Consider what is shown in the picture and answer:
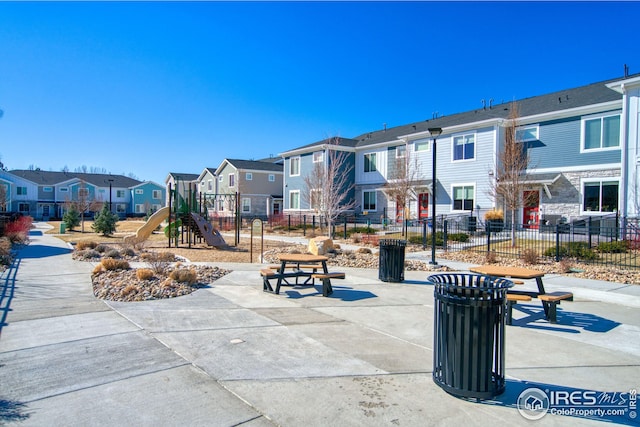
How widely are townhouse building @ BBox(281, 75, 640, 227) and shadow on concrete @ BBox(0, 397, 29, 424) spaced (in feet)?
61.9

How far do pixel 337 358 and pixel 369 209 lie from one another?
29820mm

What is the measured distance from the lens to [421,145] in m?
30.2

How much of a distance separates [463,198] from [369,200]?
895 centimetres

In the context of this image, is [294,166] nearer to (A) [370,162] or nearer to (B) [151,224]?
(A) [370,162]

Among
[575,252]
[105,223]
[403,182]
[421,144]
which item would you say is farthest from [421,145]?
[105,223]

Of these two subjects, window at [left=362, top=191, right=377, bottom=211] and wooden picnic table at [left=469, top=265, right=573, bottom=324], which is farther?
window at [left=362, top=191, right=377, bottom=211]

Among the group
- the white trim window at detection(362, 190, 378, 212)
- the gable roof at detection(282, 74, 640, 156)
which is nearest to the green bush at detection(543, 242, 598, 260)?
the gable roof at detection(282, 74, 640, 156)

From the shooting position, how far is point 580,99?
23.4m

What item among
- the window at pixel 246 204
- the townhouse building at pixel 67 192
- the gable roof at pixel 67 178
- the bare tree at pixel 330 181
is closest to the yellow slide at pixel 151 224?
the bare tree at pixel 330 181

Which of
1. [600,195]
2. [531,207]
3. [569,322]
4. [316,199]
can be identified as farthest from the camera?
[316,199]

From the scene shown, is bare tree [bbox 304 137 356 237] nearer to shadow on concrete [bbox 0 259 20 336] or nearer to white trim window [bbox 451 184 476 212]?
white trim window [bbox 451 184 476 212]

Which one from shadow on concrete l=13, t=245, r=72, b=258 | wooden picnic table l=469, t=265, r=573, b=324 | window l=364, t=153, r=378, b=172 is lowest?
shadow on concrete l=13, t=245, r=72, b=258

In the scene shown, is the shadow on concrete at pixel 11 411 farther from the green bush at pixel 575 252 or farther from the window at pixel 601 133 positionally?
the window at pixel 601 133

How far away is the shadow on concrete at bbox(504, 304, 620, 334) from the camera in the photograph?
660 cm
